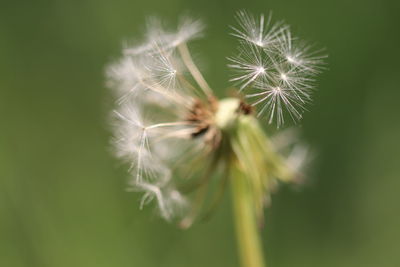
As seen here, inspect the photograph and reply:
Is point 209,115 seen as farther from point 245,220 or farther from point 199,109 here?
point 245,220

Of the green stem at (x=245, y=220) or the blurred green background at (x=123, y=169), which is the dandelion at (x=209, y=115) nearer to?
the green stem at (x=245, y=220)

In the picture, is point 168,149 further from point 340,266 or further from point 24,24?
point 24,24

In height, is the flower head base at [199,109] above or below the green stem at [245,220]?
above

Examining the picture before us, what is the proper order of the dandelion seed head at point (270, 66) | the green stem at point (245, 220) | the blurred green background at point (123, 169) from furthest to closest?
the blurred green background at point (123, 169)
the green stem at point (245, 220)
the dandelion seed head at point (270, 66)

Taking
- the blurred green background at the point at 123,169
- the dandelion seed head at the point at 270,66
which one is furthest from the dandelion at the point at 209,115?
the blurred green background at the point at 123,169

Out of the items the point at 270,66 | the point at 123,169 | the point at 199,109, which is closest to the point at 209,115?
the point at 199,109
